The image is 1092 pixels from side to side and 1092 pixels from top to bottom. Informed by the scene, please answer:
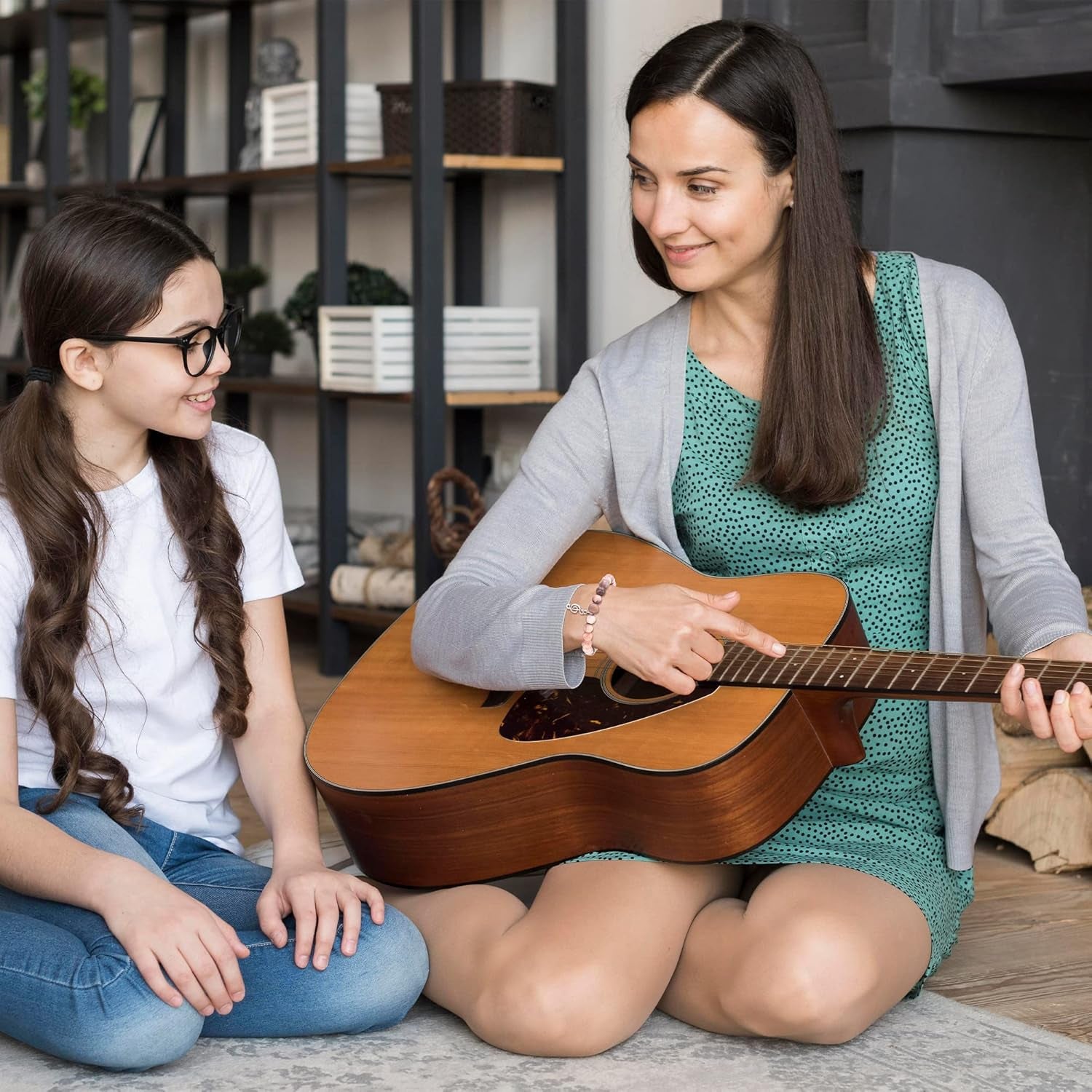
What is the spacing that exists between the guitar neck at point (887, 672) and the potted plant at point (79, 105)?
12.6 feet

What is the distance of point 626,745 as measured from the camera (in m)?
1.64

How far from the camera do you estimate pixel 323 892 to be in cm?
161

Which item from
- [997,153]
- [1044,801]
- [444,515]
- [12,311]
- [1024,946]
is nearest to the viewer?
[1024,946]

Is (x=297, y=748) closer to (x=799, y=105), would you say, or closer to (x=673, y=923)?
(x=673, y=923)

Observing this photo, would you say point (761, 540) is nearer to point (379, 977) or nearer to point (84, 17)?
point (379, 977)

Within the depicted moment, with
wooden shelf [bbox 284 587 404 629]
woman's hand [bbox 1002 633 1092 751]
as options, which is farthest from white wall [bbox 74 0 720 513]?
woman's hand [bbox 1002 633 1092 751]

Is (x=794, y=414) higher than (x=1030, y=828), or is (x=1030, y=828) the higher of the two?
(x=794, y=414)

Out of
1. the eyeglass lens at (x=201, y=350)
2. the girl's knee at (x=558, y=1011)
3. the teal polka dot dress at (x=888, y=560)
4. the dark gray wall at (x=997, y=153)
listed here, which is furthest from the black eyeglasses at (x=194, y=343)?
the dark gray wall at (x=997, y=153)

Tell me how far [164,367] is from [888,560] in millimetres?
832

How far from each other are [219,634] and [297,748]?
0.16m

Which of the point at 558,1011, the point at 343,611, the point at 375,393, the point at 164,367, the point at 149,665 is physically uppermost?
the point at 164,367

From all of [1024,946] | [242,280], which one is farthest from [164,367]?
[242,280]

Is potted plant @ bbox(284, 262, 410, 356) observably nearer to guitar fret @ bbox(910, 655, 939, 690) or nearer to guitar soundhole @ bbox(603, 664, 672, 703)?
guitar soundhole @ bbox(603, 664, 672, 703)

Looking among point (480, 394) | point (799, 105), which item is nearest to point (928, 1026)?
point (799, 105)
